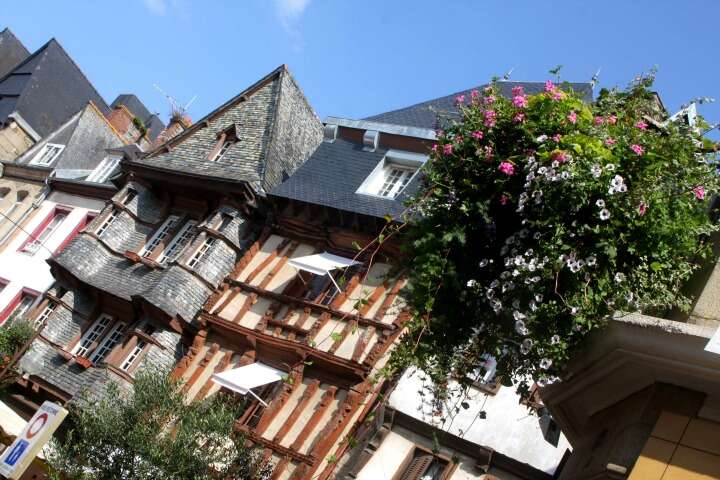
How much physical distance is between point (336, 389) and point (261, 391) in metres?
1.77

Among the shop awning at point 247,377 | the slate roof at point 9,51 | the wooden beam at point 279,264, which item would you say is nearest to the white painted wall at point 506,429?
the shop awning at point 247,377

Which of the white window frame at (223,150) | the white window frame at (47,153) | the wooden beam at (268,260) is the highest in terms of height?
the white window frame at (223,150)

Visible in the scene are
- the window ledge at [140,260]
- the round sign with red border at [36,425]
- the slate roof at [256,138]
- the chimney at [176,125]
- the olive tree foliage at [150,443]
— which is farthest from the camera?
the chimney at [176,125]

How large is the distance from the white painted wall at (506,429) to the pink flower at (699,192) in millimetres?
8116

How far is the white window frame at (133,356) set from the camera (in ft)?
56.4

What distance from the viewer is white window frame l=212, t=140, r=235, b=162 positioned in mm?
20578

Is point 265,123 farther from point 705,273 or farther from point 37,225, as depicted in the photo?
point 705,273

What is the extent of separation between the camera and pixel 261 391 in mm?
15727

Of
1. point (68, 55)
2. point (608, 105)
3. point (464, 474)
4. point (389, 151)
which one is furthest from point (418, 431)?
point (68, 55)

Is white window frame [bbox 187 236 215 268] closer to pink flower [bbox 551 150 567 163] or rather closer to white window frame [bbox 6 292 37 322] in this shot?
white window frame [bbox 6 292 37 322]

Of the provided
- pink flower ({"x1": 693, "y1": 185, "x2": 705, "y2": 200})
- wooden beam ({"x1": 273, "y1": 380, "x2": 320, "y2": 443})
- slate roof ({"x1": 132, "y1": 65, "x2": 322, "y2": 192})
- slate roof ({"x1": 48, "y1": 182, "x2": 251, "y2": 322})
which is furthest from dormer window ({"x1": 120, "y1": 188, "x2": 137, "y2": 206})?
pink flower ({"x1": 693, "y1": 185, "x2": 705, "y2": 200})

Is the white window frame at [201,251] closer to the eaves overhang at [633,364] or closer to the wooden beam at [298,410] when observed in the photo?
the wooden beam at [298,410]

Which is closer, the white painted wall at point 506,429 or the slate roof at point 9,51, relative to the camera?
the white painted wall at point 506,429

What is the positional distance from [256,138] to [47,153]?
11734 mm
